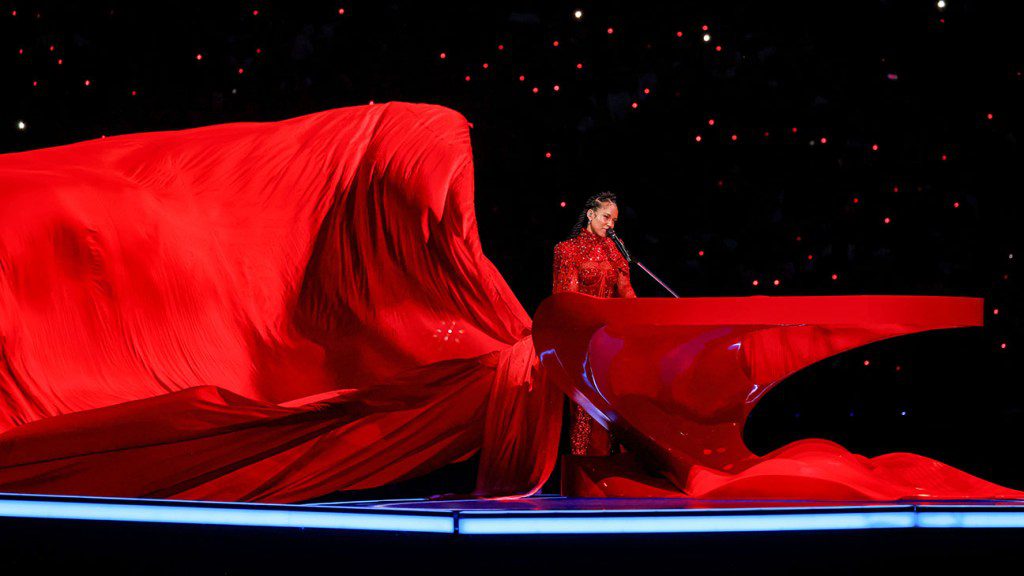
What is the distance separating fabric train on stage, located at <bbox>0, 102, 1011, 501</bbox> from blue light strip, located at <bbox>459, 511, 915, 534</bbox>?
43cm

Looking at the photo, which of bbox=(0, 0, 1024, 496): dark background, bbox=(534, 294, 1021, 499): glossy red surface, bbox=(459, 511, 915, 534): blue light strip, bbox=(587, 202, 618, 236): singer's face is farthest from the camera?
bbox=(0, 0, 1024, 496): dark background

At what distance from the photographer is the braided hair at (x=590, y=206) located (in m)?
3.04

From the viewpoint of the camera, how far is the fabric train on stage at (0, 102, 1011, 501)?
215 cm

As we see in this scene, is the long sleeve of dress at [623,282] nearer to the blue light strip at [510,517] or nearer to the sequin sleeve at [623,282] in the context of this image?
the sequin sleeve at [623,282]

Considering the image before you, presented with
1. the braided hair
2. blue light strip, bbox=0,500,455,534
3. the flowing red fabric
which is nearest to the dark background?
the braided hair

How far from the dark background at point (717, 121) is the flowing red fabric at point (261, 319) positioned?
0.60 meters

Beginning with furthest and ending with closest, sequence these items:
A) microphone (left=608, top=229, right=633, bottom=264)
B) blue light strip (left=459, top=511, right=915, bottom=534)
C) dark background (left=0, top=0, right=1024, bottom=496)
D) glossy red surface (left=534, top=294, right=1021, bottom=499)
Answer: dark background (left=0, top=0, right=1024, bottom=496), microphone (left=608, top=229, right=633, bottom=264), glossy red surface (left=534, top=294, right=1021, bottom=499), blue light strip (left=459, top=511, right=915, bottom=534)

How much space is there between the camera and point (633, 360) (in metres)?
2.19

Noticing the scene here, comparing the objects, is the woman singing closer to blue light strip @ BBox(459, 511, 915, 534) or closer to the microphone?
the microphone

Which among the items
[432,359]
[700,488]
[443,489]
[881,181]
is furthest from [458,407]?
[881,181]

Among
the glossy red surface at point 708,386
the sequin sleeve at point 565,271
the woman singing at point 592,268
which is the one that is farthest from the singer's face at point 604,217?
the glossy red surface at point 708,386

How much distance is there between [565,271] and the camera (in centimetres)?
307

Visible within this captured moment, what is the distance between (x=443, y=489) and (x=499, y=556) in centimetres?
149

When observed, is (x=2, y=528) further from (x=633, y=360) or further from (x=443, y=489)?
(x=443, y=489)
